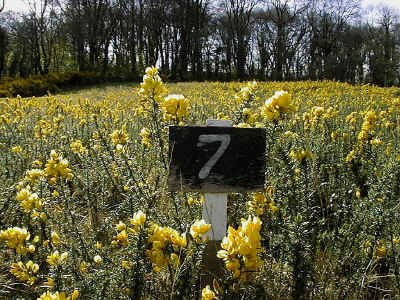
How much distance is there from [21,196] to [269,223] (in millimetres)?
1530

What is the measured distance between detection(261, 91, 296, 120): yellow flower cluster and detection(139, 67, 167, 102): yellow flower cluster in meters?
0.55

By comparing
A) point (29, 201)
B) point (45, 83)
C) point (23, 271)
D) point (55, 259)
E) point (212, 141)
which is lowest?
point (23, 271)

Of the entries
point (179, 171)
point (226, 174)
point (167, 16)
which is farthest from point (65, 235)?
point (167, 16)

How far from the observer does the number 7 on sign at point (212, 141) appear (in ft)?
5.45

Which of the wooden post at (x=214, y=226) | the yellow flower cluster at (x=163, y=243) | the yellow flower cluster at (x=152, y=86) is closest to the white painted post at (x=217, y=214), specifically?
the wooden post at (x=214, y=226)

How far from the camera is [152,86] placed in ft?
5.80

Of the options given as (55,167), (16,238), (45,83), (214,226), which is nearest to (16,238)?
(16,238)

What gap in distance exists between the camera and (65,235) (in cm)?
205

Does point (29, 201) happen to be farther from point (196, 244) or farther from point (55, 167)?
point (196, 244)

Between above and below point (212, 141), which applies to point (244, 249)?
below

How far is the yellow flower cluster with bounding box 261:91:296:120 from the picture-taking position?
1.61 meters

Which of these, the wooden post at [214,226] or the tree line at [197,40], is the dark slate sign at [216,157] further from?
the tree line at [197,40]

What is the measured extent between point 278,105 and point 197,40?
3522 cm

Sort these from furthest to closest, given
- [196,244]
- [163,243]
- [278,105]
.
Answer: [278,105]
[196,244]
[163,243]
